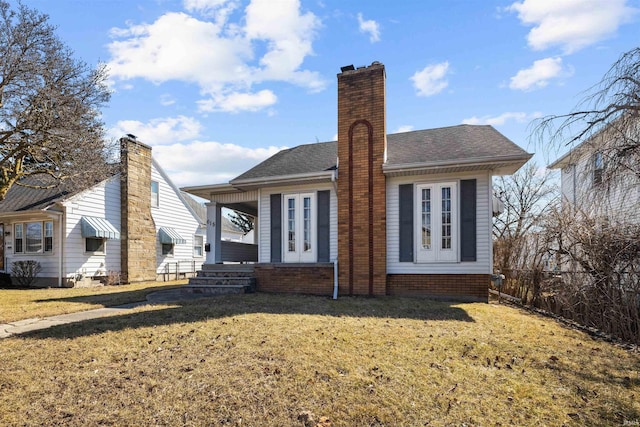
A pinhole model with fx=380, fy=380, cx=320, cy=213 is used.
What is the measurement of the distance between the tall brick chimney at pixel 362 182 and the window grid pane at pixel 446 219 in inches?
62.5

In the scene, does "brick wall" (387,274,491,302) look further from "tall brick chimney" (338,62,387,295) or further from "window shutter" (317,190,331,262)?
"window shutter" (317,190,331,262)

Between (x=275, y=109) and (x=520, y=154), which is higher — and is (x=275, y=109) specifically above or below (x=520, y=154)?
above

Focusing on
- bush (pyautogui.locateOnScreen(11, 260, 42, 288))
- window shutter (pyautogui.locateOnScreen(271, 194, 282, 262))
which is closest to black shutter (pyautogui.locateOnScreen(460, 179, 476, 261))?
window shutter (pyautogui.locateOnScreen(271, 194, 282, 262))

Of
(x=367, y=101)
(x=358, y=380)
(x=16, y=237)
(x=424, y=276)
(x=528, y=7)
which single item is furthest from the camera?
(x=16, y=237)

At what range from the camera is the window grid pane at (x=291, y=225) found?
460 inches

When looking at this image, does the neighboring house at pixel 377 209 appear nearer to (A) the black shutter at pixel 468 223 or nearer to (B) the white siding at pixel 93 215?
(A) the black shutter at pixel 468 223

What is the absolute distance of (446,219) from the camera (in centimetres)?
1021

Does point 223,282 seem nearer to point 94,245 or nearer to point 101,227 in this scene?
point 101,227

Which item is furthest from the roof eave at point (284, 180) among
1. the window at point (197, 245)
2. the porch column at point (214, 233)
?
the window at point (197, 245)

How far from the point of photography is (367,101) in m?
11.3

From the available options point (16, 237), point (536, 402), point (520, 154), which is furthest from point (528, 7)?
point (16, 237)

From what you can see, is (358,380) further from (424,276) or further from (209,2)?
(209,2)

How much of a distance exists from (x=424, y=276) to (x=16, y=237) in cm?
1771

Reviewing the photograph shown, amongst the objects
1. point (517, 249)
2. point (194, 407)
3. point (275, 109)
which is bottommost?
point (194, 407)
